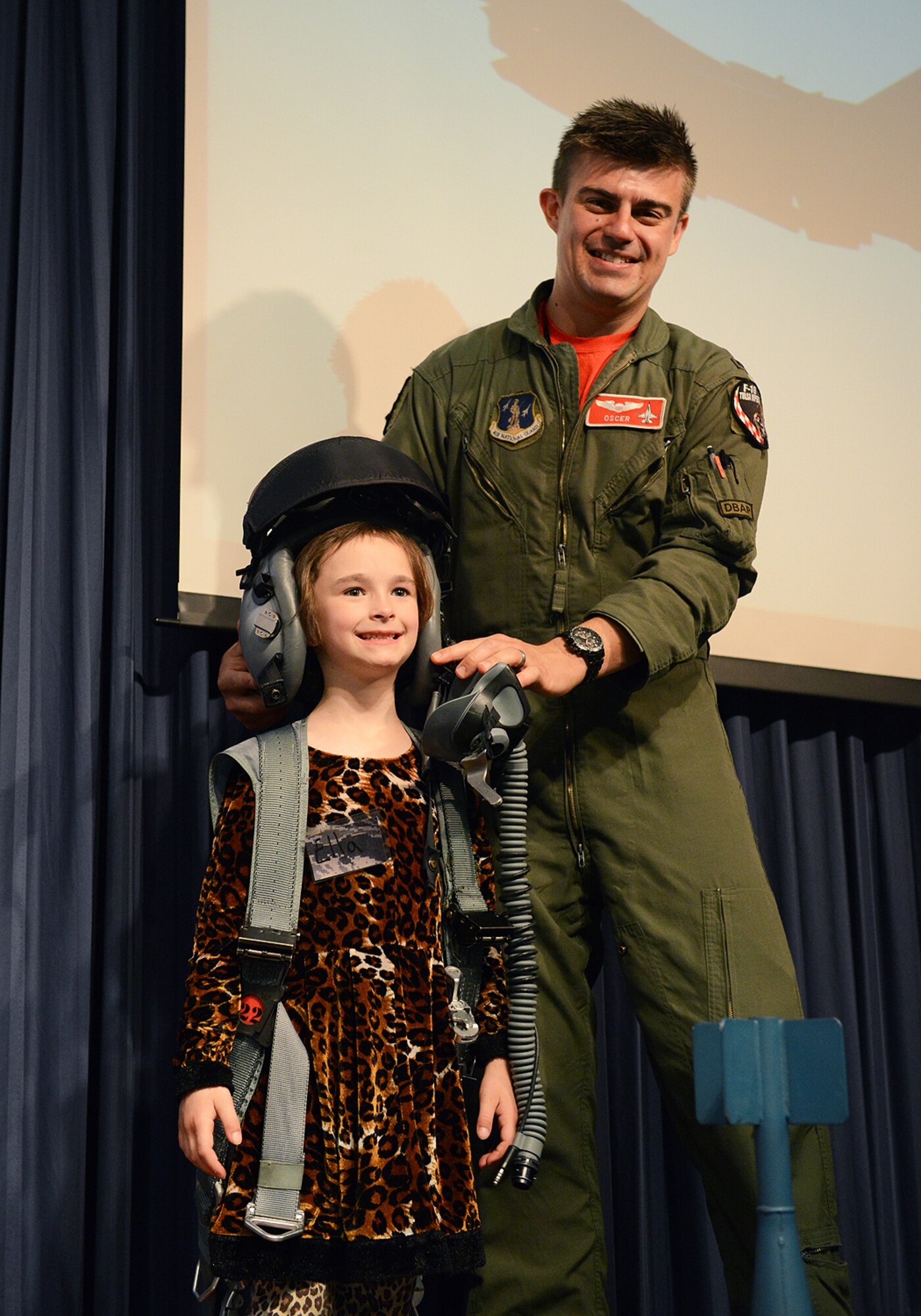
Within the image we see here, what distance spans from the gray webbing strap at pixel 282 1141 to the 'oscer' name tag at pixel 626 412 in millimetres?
1054

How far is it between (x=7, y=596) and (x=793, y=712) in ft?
5.94

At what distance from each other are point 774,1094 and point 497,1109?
0.63m

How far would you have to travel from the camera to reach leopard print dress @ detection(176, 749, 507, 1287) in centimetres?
156

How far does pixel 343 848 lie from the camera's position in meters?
1.72

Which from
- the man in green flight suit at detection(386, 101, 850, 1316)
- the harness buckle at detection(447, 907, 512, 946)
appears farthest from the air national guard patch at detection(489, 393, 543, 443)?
the harness buckle at detection(447, 907, 512, 946)

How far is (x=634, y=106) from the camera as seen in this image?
213 centimetres

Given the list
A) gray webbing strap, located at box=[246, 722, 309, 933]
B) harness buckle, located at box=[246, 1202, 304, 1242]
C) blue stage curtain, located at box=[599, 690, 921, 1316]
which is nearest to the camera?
harness buckle, located at box=[246, 1202, 304, 1242]

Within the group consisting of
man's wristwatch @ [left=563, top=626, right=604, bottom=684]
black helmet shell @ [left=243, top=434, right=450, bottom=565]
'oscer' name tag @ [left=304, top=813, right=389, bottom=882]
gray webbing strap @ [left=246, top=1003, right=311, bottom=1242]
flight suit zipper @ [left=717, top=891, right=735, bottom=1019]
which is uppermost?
black helmet shell @ [left=243, top=434, right=450, bottom=565]

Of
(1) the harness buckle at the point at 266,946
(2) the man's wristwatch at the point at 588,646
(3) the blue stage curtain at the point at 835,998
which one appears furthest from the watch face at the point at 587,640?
(3) the blue stage curtain at the point at 835,998

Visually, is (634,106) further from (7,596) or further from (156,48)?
(7,596)

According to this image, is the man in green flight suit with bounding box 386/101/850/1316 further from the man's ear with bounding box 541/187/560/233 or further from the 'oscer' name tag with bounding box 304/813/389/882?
the 'oscer' name tag with bounding box 304/813/389/882

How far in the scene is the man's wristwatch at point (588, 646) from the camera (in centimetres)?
183

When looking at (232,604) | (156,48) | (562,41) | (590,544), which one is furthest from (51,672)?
(562,41)

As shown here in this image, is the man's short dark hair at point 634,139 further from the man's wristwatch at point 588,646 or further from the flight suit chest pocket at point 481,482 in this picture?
the man's wristwatch at point 588,646
